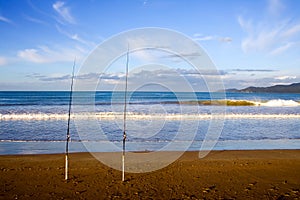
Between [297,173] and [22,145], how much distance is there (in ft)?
33.5

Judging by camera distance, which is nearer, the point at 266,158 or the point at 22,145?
the point at 266,158

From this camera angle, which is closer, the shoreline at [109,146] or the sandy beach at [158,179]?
the sandy beach at [158,179]

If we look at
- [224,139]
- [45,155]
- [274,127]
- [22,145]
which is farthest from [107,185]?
[274,127]

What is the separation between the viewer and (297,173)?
8.44 metres

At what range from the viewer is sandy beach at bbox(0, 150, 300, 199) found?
635cm

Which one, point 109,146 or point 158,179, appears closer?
point 158,179

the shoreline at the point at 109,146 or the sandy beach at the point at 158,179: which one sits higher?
the sandy beach at the point at 158,179

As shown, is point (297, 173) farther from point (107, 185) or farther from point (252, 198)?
point (107, 185)

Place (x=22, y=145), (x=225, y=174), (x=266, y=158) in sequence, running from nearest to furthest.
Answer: (x=225, y=174) < (x=266, y=158) < (x=22, y=145)

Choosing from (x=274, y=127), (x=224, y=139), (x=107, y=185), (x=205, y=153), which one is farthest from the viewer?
(x=274, y=127)

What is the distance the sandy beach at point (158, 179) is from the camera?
635cm

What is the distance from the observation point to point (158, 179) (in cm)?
757

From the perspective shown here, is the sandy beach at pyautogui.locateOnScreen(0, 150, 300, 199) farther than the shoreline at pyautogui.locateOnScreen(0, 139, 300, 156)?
No

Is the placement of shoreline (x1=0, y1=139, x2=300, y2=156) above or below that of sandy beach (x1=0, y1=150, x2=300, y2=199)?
below
